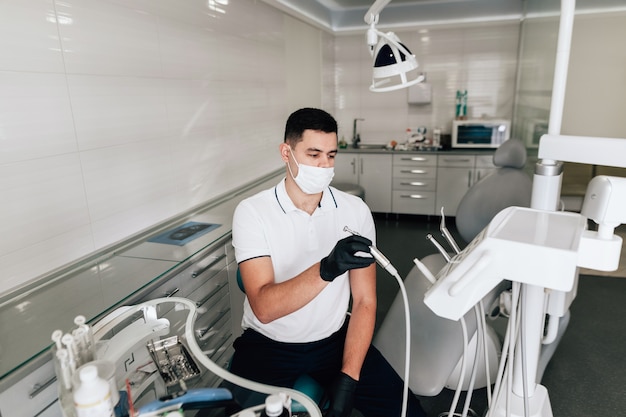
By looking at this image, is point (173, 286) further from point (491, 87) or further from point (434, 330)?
point (491, 87)

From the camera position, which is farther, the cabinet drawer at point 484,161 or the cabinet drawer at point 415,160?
the cabinet drawer at point 415,160

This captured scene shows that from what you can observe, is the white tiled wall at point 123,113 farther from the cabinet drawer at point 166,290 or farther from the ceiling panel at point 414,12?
the ceiling panel at point 414,12

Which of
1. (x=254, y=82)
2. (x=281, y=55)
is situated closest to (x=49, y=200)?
(x=254, y=82)

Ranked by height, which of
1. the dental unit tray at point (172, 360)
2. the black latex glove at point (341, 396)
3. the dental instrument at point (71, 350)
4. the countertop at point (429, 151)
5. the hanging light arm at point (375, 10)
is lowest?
the black latex glove at point (341, 396)

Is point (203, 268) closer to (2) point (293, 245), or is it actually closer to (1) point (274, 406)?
(2) point (293, 245)

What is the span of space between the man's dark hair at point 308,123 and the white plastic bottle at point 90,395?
1058mm

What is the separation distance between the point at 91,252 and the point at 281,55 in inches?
106

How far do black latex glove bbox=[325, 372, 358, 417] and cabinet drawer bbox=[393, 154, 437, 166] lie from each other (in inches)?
150

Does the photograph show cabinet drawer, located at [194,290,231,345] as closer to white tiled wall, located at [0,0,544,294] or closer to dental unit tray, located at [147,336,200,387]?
white tiled wall, located at [0,0,544,294]

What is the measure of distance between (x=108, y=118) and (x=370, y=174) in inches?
143

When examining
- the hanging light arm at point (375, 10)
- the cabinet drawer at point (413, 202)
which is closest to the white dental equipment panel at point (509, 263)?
the hanging light arm at point (375, 10)

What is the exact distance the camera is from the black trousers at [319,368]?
A: 4.90ft

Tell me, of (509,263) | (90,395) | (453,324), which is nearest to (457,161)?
(453,324)

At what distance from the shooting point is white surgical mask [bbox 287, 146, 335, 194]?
156 cm
